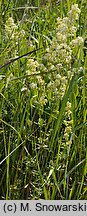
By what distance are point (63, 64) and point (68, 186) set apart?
51cm

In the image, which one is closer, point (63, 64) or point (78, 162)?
point (63, 64)

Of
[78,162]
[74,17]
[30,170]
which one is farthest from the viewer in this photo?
[78,162]

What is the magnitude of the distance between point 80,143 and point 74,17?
54cm

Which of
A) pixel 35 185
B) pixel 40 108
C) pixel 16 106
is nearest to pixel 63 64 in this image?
pixel 40 108

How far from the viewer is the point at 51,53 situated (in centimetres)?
180

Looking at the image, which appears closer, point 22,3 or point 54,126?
point 54,126

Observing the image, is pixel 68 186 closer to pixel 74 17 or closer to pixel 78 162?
pixel 78 162

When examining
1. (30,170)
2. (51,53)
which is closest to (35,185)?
(30,170)

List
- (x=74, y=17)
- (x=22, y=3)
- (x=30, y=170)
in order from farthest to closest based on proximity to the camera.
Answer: (x=22, y=3) < (x=30, y=170) < (x=74, y=17)

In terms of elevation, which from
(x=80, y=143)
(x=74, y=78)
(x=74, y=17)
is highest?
(x=74, y=17)

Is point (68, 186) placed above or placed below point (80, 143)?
below

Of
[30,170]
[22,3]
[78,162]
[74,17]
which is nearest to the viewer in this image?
[74,17]

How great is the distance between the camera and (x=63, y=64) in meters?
1.87

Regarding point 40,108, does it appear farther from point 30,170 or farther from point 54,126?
point 30,170
